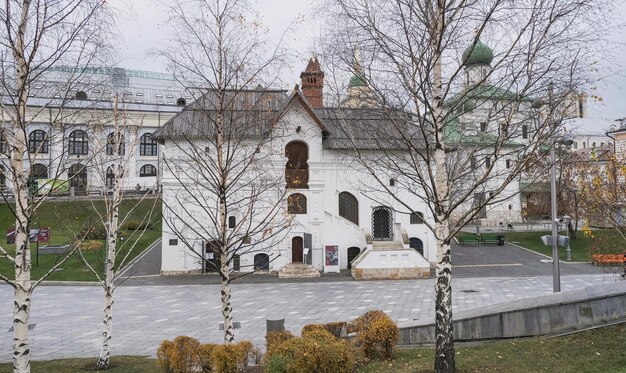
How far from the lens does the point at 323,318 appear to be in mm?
17484

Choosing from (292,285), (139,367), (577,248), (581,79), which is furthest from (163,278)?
(577,248)

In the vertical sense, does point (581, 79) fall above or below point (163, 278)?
above

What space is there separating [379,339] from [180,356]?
170 inches

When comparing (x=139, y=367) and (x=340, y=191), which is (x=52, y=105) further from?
(x=340, y=191)

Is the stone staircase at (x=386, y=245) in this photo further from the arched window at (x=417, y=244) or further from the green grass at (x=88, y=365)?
the green grass at (x=88, y=365)

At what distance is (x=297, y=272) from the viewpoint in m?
28.8

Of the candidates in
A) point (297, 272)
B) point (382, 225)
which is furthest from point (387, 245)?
point (297, 272)

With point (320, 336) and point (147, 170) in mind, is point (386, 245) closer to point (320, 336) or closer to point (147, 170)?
point (320, 336)

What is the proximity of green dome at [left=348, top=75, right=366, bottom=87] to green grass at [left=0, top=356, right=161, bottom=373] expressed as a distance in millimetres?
7971

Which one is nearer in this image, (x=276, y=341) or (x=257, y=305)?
(x=276, y=341)

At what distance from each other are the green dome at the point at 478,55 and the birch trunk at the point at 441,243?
485 mm

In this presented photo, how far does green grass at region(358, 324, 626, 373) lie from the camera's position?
805 cm

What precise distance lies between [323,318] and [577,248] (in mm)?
30171

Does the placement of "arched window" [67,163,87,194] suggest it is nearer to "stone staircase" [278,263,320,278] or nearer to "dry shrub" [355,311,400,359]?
"dry shrub" [355,311,400,359]
